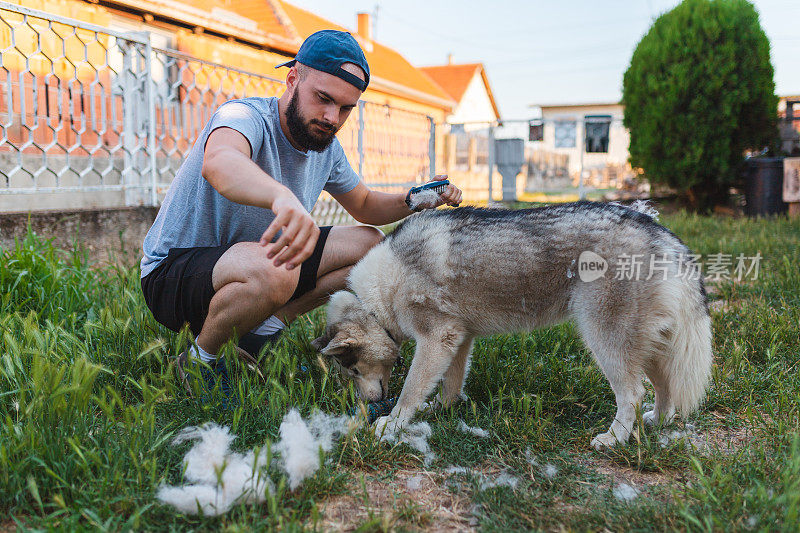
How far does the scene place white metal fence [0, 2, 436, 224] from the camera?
4750 mm

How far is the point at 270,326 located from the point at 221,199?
2.53 ft

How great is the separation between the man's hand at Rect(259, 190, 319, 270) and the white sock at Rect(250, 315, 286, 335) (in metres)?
1.31

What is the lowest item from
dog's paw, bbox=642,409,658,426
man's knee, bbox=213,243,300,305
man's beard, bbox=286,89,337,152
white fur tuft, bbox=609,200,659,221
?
dog's paw, bbox=642,409,658,426

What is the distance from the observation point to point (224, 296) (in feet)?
8.52

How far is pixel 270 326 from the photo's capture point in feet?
10.4

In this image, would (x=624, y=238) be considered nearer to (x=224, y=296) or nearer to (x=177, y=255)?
(x=224, y=296)

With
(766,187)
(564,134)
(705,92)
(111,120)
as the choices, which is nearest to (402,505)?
(111,120)

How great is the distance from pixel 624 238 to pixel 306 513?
156 cm

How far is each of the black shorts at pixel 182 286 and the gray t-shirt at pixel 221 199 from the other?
0.28 ft

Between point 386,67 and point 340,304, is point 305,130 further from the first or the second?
point 386,67

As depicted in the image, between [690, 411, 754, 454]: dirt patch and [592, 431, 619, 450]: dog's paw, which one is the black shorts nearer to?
[592, 431, 619, 450]: dog's paw

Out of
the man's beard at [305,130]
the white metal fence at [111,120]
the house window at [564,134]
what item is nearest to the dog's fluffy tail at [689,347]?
the man's beard at [305,130]

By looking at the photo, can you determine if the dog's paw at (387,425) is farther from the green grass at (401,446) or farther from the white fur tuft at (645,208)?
the white fur tuft at (645,208)

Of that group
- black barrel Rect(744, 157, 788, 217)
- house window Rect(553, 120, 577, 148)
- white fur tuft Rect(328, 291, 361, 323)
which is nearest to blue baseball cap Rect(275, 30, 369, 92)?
white fur tuft Rect(328, 291, 361, 323)
